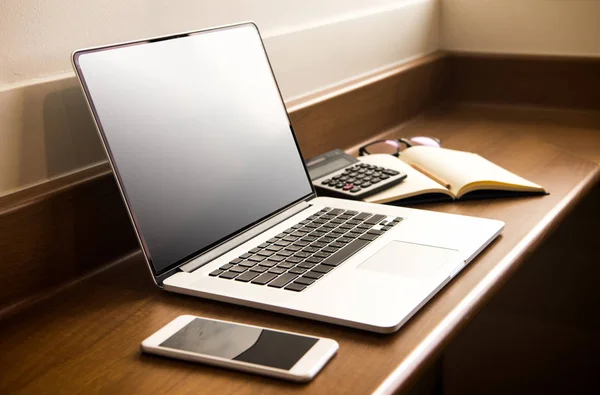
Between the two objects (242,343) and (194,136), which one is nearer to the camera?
(242,343)

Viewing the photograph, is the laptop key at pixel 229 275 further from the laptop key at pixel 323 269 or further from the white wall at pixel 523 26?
the white wall at pixel 523 26

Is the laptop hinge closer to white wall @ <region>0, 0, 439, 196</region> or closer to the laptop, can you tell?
the laptop

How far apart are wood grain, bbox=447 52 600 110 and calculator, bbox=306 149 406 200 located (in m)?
0.65

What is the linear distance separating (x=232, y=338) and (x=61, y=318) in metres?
0.20

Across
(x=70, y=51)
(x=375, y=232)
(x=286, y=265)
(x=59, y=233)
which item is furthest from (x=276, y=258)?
(x=70, y=51)

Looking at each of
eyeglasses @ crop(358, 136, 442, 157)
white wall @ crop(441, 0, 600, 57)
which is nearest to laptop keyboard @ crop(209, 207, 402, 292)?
eyeglasses @ crop(358, 136, 442, 157)

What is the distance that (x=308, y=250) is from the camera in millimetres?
841

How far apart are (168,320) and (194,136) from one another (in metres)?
0.23

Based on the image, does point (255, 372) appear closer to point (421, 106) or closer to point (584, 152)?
point (584, 152)

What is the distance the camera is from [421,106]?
163 cm

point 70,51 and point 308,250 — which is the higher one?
point 70,51

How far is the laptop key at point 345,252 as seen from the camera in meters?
0.81

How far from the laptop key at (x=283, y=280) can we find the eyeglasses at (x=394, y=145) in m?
0.55

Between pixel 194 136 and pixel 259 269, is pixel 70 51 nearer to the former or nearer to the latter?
pixel 194 136
